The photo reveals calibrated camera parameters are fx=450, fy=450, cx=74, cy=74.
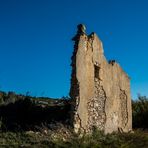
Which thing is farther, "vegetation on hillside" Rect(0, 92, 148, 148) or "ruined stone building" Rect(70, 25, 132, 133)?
"ruined stone building" Rect(70, 25, 132, 133)

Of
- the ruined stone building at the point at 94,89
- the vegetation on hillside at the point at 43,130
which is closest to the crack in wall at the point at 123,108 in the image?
the ruined stone building at the point at 94,89

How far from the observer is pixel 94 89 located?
718 inches

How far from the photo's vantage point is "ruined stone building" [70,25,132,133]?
16.7m

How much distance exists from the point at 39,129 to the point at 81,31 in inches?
168

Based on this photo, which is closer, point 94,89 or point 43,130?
point 43,130

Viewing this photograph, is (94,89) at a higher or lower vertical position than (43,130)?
higher

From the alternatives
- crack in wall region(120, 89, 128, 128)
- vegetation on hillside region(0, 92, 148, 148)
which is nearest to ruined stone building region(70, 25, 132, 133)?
crack in wall region(120, 89, 128, 128)

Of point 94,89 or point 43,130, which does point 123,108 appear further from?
point 43,130

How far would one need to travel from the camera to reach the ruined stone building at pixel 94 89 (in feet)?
54.9

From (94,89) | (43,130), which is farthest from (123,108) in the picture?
(43,130)

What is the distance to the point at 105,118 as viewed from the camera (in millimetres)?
19125

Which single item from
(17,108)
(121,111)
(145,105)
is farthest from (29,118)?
(145,105)

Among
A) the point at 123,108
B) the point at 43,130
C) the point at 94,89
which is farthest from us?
the point at 123,108

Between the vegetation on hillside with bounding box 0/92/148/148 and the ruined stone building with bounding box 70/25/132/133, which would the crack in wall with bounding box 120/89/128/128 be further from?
the vegetation on hillside with bounding box 0/92/148/148
